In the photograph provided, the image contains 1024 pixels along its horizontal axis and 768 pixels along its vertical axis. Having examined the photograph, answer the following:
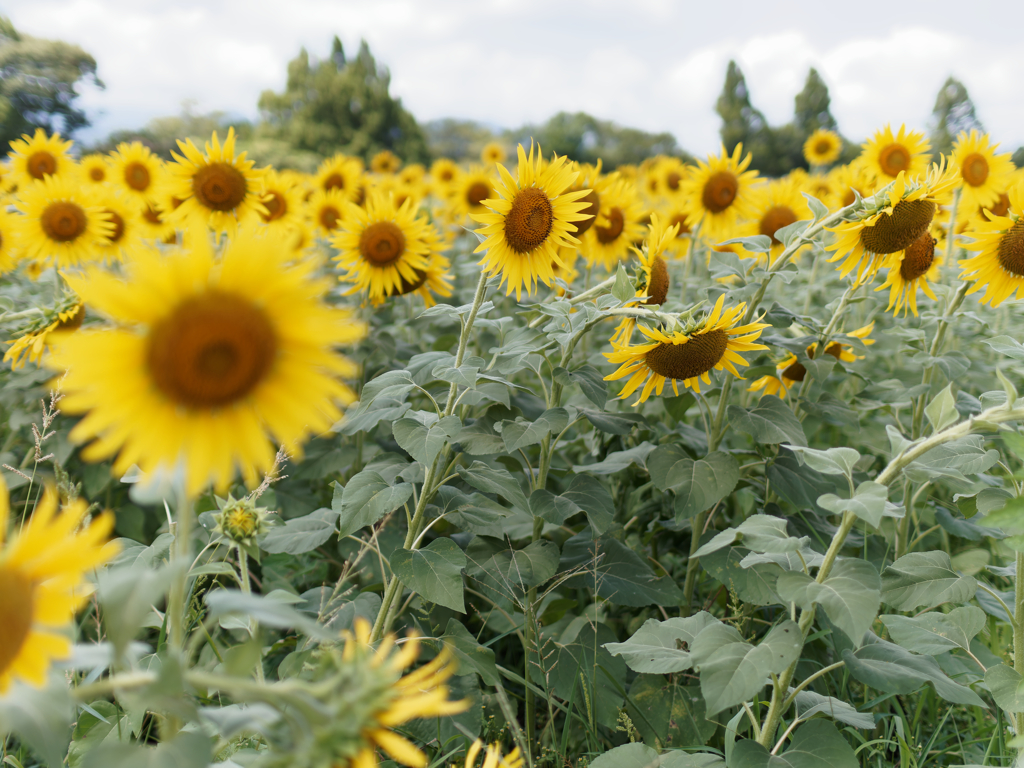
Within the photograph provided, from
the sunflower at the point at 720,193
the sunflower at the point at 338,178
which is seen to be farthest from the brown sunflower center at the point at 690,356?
the sunflower at the point at 338,178

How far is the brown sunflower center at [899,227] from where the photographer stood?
2.32m

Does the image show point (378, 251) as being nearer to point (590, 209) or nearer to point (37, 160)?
point (590, 209)

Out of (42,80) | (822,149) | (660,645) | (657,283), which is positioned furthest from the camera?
(42,80)

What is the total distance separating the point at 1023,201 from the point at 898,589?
1.70 meters

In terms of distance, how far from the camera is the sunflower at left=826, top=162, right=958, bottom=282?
2.28 metres

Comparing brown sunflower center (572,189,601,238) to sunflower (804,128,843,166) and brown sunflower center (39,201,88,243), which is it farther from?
sunflower (804,128,843,166)

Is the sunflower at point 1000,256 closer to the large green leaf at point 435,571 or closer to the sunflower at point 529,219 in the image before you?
the sunflower at point 529,219

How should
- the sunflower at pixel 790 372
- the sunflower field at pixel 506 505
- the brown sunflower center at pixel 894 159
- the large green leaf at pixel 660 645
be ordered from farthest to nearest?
the brown sunflower center at pixel 894 159, the sunflower at pixel 790 372, the large green leaf at pixel 660 645, the sunflower field at pixel 506 505

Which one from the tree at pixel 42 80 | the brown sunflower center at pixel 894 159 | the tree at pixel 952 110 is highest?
the tree at pixel 42 80

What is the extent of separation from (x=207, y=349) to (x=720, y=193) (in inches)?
158

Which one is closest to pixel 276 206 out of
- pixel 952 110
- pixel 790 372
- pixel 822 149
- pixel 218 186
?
pixel 218 186

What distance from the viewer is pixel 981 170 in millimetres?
4246

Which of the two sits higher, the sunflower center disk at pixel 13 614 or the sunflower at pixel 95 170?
the sunflower at pixel 95 170

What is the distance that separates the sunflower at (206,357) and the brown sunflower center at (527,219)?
4.72 feet
